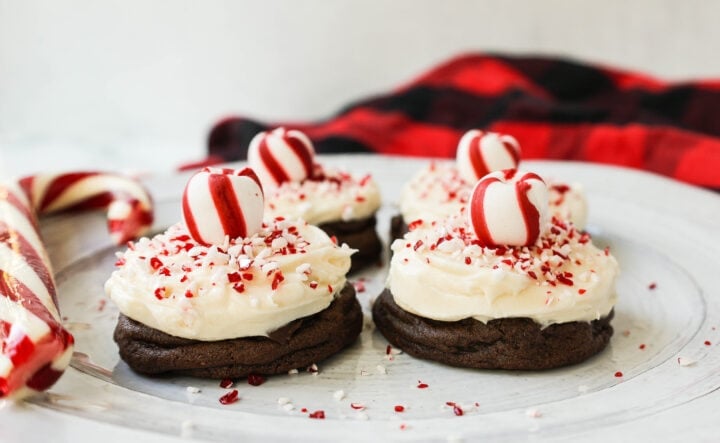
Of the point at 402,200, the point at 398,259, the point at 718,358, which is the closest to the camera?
the point at 718,358

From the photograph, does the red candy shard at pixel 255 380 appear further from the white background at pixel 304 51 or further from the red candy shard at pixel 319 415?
the white background at pixel 304 51

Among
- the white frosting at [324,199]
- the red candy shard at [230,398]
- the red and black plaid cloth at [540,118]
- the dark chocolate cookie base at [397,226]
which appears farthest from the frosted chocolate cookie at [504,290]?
the red and black plaid cloth at [540,118]

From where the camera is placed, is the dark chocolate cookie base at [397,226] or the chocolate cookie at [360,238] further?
the dark chocolate cookie base at [397,226]

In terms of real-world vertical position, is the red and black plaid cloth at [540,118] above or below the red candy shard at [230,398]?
below

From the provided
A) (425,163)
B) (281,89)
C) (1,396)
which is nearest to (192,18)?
(281,89)

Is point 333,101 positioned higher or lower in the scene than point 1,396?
lower

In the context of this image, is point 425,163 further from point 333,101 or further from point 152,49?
point 152,49

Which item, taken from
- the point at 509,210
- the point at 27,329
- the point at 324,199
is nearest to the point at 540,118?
the point at 324,199

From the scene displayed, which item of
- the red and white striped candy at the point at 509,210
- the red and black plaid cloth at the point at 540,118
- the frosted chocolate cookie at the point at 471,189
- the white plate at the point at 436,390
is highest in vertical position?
the red and white striped candy at the point at 509,210
